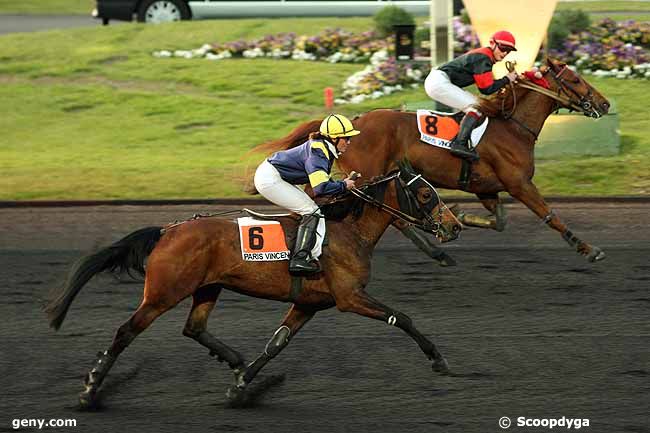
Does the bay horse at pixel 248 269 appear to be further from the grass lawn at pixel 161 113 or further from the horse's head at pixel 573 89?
the grass lawn at pixel 161 113

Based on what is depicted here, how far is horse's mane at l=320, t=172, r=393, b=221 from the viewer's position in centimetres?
827

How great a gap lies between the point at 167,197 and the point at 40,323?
227 inches

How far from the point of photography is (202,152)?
717 inches

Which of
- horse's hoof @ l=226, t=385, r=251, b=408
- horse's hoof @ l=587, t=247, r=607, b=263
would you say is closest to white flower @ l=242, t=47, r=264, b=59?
horse's hoof @ l=587, t=247, r=607, b=263

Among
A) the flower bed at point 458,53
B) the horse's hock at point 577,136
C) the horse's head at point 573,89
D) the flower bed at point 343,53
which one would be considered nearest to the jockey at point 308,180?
the horse's head at point 573,89

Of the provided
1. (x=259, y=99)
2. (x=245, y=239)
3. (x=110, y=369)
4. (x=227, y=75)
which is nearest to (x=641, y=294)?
(x=245, y=239)

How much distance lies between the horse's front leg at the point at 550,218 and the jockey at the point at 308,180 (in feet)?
12.4

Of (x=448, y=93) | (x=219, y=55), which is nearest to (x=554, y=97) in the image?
(x=448, y=93)

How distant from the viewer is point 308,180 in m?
8.44

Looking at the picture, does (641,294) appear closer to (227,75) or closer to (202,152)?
(202,152)

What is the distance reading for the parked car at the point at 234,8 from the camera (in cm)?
2495

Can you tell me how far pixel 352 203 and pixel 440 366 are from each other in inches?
51.5

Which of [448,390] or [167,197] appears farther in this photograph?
[167,197]

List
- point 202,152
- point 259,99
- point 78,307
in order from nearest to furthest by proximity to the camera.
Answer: point 78,307
point 202,152
point 259,99
